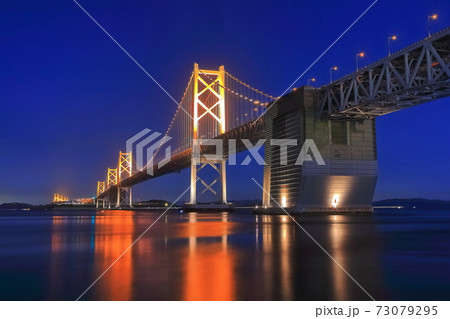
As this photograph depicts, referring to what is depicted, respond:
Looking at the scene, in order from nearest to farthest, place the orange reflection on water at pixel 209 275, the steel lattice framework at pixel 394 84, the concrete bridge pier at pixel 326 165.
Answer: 1. the orange reflection on water at pixel 209 275
2. the steel lattice framework at pixel 394 84
3. the concrete bridge pier at pixel 326 165

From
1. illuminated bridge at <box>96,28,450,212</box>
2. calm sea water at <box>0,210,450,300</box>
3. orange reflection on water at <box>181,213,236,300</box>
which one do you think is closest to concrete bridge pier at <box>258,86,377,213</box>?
illuminated bridge at <box>96,28,450,212</box>

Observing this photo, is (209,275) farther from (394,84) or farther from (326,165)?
(326,165)

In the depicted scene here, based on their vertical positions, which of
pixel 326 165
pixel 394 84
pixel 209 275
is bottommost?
pixel 209 275

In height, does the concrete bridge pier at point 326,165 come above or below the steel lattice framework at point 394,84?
below

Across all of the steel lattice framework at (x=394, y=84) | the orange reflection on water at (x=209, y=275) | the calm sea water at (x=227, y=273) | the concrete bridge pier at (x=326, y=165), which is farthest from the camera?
the concrete bridge pier at (x=326, y=165)

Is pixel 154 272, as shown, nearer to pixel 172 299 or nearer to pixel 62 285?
pixel 62 285

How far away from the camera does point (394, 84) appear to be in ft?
115

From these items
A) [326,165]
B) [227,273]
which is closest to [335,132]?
[326,165]

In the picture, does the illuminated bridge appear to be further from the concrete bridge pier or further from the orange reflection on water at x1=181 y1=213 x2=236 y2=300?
the orange reflection on water at x1=181 y1=213 x2=236 y2=300

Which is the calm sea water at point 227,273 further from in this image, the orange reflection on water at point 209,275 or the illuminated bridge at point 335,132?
the illuminated bridge at point 335,132

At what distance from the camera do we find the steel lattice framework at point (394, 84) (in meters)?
29.8

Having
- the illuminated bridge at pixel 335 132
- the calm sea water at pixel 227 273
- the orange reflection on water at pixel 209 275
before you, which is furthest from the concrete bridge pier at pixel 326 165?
the orange reflection on water at pixel 209 275

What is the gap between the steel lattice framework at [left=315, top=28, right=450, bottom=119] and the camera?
97.6ft
